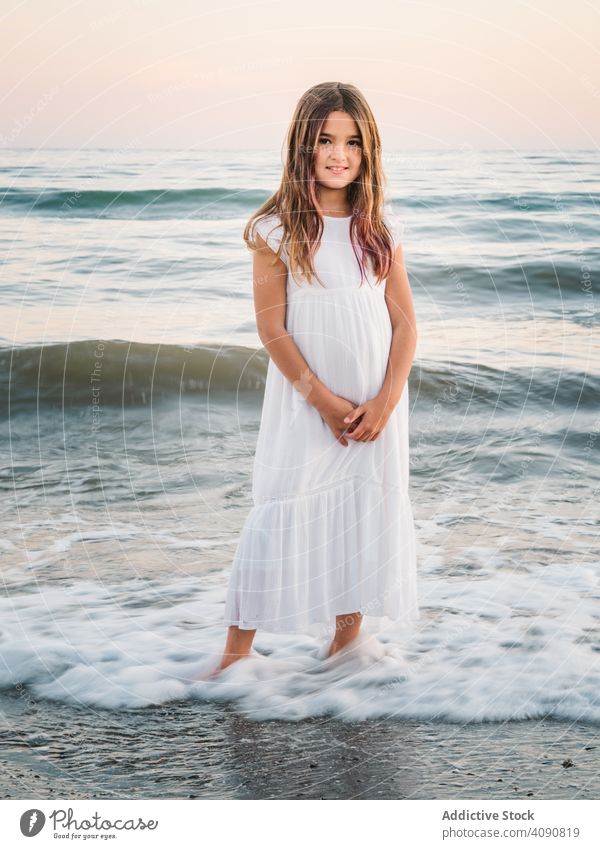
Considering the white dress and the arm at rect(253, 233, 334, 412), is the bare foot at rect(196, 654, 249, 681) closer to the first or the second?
the white dress

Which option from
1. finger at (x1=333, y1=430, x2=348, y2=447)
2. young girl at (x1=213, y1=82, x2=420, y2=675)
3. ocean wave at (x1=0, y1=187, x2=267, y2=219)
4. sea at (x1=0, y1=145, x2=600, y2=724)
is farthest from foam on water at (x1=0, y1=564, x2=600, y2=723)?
ocean wave at (x1=0, y1=187, x2=267, y2=219)

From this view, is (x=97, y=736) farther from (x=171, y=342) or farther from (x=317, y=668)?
(x=171, y=342)

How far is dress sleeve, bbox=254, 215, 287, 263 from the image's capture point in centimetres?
323

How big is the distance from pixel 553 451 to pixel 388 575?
3169 millimetres

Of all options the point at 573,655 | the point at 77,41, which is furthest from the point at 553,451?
the point at 77,41

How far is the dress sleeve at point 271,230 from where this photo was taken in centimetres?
323

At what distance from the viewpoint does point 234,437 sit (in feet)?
21.8

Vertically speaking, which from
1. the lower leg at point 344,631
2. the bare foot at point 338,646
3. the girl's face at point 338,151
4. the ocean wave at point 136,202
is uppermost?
the ocean wave at point 136,202

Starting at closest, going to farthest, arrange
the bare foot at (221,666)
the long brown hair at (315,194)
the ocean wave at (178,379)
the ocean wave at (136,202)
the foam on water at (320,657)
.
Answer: the long brown hair at (315,194), the foam on water at (320,657), the bare foot at (221,666), the ocean wave at (178,379), the ocean wave at (136,202)

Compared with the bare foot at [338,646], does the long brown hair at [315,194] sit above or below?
above

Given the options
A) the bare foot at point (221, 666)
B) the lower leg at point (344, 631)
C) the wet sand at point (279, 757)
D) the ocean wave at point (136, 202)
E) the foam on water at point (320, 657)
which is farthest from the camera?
the ocean wave at point (136, 202)

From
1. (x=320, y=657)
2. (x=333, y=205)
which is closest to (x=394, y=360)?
(x=333, y=205)

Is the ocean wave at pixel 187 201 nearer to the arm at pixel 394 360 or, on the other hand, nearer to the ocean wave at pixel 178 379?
the ocean wave at pixel 178 379

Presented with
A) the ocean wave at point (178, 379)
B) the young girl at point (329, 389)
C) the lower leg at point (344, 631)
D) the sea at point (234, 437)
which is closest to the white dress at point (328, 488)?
the young girl at point (329, 389)
